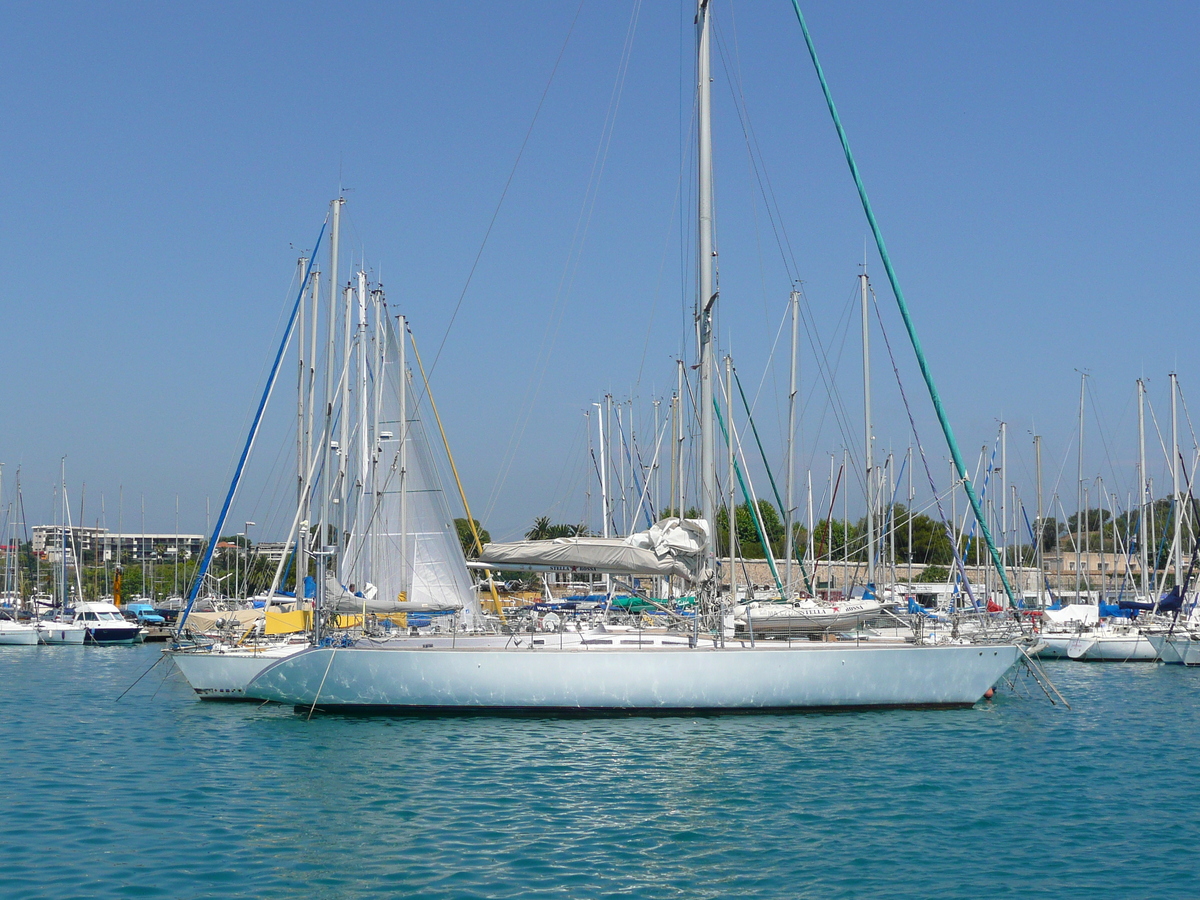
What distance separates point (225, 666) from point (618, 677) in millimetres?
9853

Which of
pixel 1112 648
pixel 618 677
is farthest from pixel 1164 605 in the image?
pixel 618 677

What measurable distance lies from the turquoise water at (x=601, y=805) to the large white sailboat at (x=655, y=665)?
1.68 feet

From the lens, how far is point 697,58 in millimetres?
26188

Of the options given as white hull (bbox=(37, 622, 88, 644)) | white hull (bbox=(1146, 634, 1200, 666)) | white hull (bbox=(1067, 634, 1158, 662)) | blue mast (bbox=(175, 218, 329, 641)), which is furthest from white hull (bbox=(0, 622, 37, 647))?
white hull (bbox=(1146, 634, 1200, 666))

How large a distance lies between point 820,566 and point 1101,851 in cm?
6844

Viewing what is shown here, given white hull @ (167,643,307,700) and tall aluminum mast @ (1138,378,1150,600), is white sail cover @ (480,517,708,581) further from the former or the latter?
tall aluminum mast @ (1138,378,1150,600)

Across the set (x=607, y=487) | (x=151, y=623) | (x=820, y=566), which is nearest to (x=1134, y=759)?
(x=607, y=487)

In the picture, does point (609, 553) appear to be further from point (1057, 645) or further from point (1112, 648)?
point (1057, 645)

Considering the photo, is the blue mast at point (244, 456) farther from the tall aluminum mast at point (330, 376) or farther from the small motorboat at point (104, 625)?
the small motorboat at point (104, 625)

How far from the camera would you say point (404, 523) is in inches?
1141

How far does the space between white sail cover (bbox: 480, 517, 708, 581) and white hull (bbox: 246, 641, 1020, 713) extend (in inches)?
71.8

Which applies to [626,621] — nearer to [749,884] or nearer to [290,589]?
[749,884]

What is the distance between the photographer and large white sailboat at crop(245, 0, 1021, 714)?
77.0 ft

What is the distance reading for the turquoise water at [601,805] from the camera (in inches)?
519
